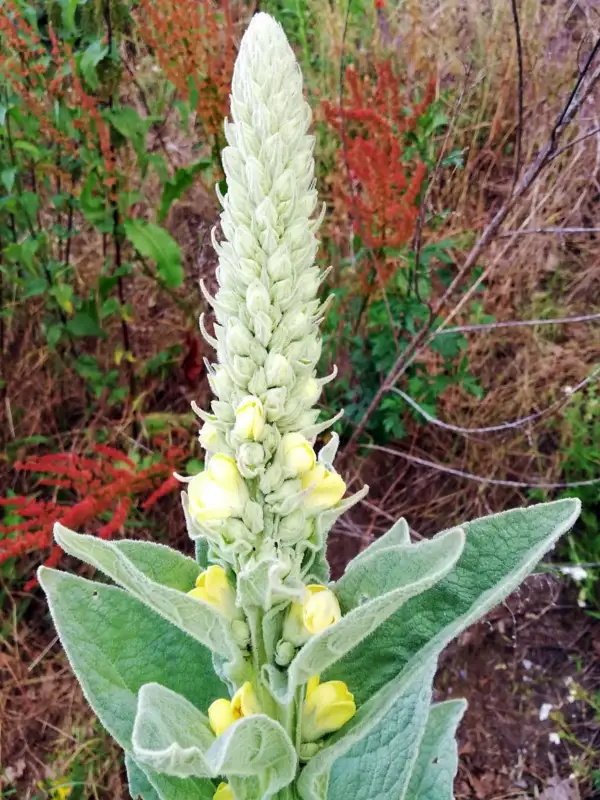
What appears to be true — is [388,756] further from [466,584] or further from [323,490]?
[323,490]

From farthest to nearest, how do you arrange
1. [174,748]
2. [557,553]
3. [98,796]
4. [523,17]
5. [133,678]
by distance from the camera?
[523,17], [557,553], [98,796], [133,678], [174,748]

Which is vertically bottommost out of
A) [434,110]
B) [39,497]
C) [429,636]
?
[39,497]

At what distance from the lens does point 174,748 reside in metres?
0.78

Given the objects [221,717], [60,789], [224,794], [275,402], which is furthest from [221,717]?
[60,789]

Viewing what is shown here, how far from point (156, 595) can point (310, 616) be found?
0.20 m

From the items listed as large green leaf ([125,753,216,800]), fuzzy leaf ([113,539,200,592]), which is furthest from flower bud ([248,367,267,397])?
large green leaf ([125,753,216,800])

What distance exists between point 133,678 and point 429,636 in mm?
490

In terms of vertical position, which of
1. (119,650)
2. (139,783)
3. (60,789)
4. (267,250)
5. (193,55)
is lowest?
(60,789)

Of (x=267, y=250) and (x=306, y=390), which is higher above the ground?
(x=267, y=250)

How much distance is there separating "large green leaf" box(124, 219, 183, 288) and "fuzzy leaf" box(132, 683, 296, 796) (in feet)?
5.75

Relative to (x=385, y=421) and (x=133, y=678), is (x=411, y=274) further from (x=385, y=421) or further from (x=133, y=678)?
(x=133, y=678)

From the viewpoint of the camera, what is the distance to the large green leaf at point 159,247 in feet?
8.11

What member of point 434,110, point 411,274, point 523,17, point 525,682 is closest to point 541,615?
point 525,682

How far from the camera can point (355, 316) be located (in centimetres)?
275
